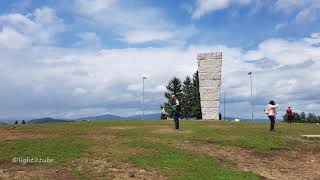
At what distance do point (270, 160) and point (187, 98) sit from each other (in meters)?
79.5

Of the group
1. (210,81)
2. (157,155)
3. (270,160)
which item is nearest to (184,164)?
(157,155)

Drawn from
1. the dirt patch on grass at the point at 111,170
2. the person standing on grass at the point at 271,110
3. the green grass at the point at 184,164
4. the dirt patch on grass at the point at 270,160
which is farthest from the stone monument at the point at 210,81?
the dirt patch on grass at the point at 111,170

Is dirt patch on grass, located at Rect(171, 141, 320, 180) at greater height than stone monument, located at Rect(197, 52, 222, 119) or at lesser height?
lesser

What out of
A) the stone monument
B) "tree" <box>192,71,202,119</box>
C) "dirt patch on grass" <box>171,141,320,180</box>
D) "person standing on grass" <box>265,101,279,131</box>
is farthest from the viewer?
"tree" <box>192,71,202,119</box>

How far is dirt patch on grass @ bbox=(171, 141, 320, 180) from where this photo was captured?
2300 cm

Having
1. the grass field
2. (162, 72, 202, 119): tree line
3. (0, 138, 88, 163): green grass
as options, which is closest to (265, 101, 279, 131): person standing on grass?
the grass field

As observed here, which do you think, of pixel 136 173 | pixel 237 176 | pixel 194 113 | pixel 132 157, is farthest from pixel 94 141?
pixel 194 113

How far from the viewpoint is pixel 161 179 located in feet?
65.5

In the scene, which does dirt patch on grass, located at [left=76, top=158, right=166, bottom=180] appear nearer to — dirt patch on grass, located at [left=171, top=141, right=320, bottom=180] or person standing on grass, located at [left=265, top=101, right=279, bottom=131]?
dirt patch on grass, located at [left=171, top=141, right=320, bottom=180]

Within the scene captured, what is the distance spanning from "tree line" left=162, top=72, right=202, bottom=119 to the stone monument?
1339 inches

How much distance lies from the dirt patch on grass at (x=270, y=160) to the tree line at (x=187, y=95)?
65057 mm

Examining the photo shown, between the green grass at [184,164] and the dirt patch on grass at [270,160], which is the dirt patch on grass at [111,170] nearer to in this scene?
the green grass at [184,164]

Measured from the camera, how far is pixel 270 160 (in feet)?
83.0

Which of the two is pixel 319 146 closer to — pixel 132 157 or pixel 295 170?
pixel 295 170
